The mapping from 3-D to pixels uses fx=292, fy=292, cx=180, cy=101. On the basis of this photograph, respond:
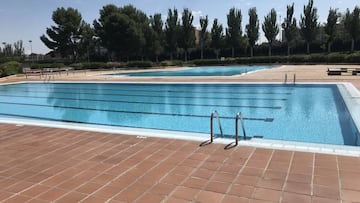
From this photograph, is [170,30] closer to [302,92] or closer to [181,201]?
[302,92]

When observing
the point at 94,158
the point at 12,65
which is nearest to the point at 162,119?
the point at 94,158

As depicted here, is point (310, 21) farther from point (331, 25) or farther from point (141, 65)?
point (141, 65)

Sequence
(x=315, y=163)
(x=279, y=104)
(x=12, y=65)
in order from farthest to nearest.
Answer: (x=12, y=65)
(x=279, y=104)
(x=315, y=163)

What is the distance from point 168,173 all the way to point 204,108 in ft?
21.5

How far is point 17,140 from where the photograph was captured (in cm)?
496

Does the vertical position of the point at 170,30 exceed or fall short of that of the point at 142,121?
it exceeds it

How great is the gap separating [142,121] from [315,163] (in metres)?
5.58

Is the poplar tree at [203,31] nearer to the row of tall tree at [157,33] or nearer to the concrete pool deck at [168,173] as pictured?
the row of tall tree at [157,33]

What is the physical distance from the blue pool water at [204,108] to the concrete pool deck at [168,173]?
2.05 m

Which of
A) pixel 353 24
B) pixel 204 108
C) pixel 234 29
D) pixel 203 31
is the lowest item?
pixel 204 108

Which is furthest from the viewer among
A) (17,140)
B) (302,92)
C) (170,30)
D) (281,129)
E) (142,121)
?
(170,30)

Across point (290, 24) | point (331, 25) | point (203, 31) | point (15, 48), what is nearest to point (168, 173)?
point (331, 25)

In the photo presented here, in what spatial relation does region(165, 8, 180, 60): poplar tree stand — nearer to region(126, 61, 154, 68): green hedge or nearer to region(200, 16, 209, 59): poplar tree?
region(200, 16, 209, 59): poplar tree

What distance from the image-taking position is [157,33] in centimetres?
4141
